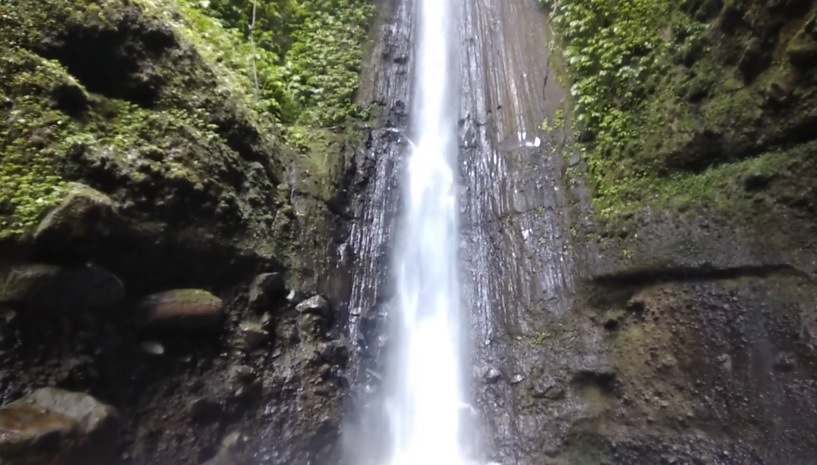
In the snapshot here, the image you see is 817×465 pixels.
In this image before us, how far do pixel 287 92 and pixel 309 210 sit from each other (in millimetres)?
1899

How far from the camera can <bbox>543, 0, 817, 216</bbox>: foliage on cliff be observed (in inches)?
166

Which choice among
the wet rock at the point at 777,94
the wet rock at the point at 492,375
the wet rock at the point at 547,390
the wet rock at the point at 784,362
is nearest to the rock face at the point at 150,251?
the wet rock at the point at 492,375

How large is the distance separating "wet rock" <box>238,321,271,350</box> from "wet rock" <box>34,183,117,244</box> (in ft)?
4.51

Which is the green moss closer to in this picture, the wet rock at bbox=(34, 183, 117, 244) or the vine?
the wet rock at bbox=(34, 183, 117, 244)

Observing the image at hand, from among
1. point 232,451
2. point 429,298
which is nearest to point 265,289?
point 232,451

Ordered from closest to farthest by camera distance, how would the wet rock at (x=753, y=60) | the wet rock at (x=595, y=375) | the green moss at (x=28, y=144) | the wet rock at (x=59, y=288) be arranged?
the wet rock at (x=59, y=288) → the green moss at (x=28, y=144) → the wet rock at (x=753, y=60) → the wet rock at (x=595, y=375)

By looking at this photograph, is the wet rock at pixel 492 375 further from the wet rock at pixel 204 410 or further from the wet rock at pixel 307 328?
the wet rock at pixel 204 410

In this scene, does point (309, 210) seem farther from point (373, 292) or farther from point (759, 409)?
point (759, 409)

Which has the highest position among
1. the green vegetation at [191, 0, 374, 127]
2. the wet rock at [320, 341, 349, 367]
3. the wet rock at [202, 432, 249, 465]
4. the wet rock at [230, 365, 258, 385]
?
the green vegetation at [191, 0, 374, 127]

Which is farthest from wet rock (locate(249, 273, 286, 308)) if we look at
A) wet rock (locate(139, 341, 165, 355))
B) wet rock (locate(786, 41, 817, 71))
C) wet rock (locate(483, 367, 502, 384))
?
wet rock (locate(786, 41, 817, 71))

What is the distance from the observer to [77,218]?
3.65 metres

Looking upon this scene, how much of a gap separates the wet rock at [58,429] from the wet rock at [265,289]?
1.48m

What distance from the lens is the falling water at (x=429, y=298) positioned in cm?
552

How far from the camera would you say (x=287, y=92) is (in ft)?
22.9
